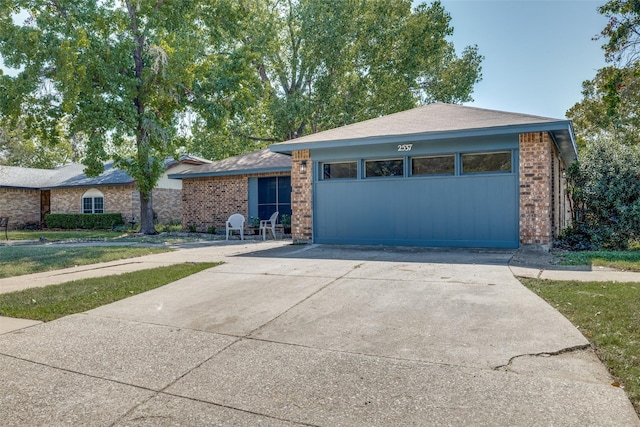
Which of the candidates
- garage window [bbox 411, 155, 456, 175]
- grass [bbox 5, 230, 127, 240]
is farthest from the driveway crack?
grass [bbox 5, 230, 127, 240]

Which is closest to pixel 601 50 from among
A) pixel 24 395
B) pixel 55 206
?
pixel 24 395

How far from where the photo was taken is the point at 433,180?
1010cm

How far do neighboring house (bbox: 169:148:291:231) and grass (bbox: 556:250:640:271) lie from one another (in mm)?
10054

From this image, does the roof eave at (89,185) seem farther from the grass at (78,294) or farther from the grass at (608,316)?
the grass at (608,316)

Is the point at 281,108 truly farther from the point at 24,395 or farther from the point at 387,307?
the point at 24,395

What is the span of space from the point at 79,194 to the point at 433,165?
2228 cm

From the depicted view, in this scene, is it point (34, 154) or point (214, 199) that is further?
point (34, 154)

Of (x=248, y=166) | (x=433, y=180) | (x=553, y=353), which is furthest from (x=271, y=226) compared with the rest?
(x=553, y=353)

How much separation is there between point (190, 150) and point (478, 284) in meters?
23.4

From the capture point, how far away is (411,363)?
3227mm

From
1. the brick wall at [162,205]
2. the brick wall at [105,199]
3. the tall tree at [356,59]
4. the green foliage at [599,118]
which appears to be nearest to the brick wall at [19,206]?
the brick wall at [105,199]

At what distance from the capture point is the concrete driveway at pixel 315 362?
254cm

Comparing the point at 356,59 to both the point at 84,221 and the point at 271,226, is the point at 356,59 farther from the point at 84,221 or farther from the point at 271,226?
the point at 84,221

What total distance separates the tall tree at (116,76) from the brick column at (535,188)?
41.3 ft
